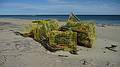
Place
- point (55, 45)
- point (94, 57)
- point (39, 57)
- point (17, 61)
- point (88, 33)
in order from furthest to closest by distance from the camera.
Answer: point (88, 33) → point (55, 45) → point (94, 57) → point (39, 57) → point (17, 61)

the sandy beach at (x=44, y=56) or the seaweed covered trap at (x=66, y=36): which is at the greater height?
the seaweed covered trap at (x=66, y=36)

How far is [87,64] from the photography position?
12.2 m

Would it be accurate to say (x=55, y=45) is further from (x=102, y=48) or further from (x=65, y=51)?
(x=102, y=48)

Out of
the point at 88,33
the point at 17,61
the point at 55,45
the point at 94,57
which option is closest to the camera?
the point at 17,61

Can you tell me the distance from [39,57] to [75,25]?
15.7ft

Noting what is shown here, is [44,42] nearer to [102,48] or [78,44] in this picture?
[78,44]

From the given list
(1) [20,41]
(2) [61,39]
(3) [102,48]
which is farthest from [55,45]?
(3) [102,48]

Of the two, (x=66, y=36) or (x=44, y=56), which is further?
(x=66, y=36)

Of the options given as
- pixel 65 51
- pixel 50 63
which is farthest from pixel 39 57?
pixel 65 51

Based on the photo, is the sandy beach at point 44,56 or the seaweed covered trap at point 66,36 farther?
the seaweed covered trap at point 66,36

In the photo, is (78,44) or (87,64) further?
(78,44)

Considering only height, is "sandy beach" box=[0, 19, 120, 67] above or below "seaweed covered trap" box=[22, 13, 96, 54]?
below

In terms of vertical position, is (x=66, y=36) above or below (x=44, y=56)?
above

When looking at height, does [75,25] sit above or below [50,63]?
above
